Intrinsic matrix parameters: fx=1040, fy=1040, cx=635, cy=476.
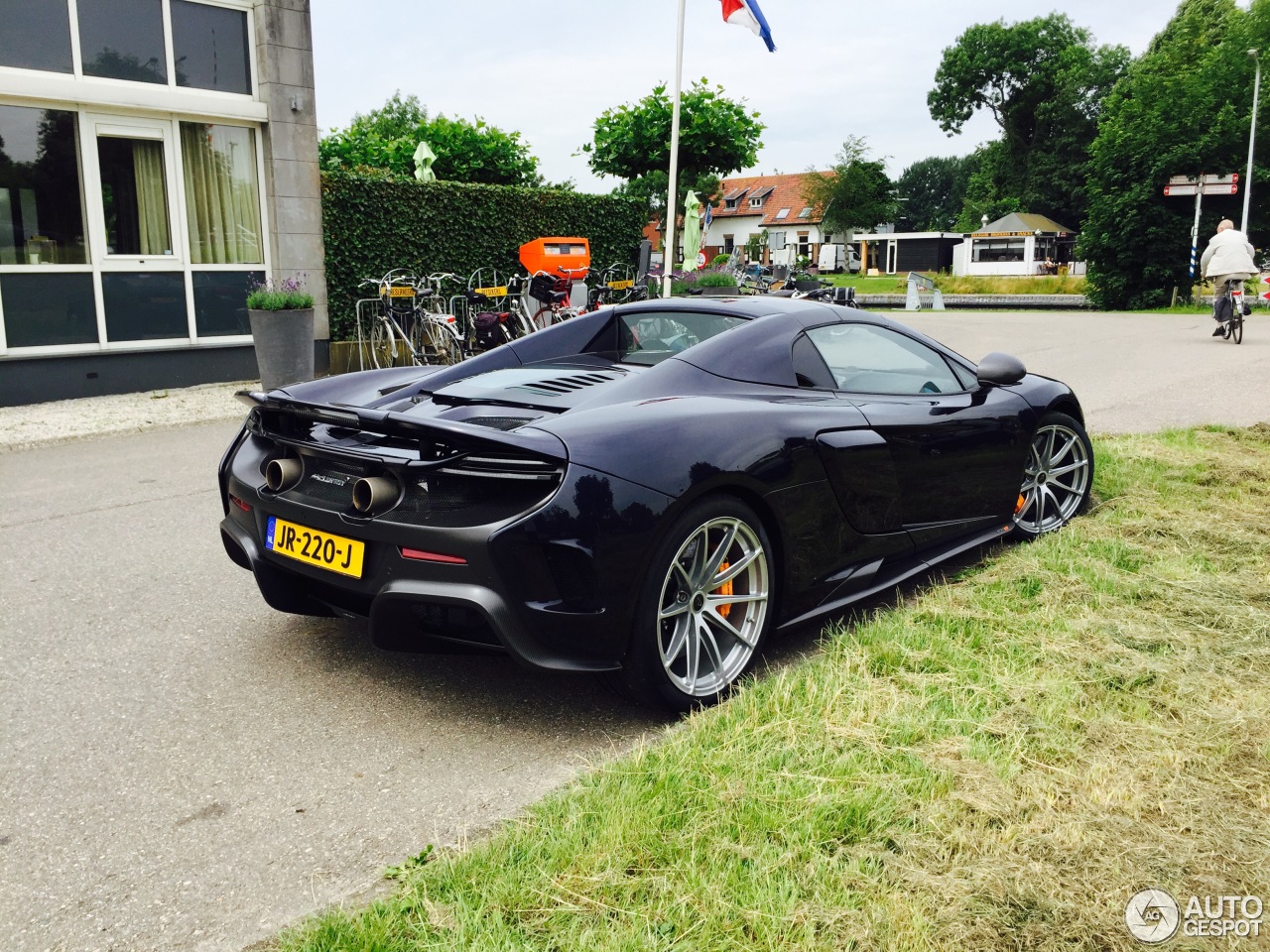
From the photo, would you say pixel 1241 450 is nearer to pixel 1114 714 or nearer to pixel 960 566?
pixel 960 566

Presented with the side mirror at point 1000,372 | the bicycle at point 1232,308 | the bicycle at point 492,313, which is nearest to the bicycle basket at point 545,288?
the bicycle at point 492,313

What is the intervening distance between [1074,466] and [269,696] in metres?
3.86

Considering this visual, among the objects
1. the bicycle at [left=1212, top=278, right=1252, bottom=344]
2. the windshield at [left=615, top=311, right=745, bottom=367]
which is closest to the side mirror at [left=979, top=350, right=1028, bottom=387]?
the windshield at [left=615, top=311, right=745, bottom=367]

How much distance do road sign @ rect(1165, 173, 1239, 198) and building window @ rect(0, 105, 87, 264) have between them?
28.4m

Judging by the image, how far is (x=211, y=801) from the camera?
2654 mm

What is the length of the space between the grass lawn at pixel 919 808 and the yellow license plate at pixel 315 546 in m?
0.93

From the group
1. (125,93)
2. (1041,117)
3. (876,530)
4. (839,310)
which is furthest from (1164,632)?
(1041,117)

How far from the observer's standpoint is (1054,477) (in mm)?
5020

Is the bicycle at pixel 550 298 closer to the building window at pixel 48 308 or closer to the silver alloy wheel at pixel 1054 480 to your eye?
the building window at pixel 48 308

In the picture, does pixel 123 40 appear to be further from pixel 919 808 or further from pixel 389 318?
pixel 919 808

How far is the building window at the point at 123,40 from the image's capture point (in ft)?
35.2

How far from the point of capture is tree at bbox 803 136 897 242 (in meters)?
74.1

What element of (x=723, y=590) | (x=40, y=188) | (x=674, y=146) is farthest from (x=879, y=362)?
(x=674, y=146)

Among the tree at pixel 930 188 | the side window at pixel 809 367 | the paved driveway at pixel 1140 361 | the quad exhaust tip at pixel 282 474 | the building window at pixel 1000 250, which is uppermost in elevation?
the tree at pixel 930 188
